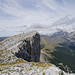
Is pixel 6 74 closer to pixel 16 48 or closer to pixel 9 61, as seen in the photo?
pixel 9 61

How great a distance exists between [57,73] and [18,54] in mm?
29259

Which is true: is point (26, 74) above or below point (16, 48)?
below

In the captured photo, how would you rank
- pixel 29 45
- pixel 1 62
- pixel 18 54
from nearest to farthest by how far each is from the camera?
pixel 1 62 → pixel 18 54 → pixel 29 45

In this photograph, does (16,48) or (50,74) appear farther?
(16,48)

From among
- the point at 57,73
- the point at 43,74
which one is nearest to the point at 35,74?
the point at 43,74

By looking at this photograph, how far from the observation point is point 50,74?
57.0 feet

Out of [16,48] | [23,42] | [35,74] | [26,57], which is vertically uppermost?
[23,42]

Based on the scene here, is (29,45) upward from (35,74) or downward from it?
upward

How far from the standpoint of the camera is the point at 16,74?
58.2 feet

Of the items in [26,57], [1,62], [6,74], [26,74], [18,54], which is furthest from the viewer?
[26,57]

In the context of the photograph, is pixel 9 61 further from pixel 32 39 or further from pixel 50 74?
pixel 32 39

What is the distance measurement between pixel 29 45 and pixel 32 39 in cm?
565

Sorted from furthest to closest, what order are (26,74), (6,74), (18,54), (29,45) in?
(29,45), (18,54), (26,74), (6,74)

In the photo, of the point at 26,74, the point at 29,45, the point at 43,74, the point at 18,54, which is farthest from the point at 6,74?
the point at 29,45
